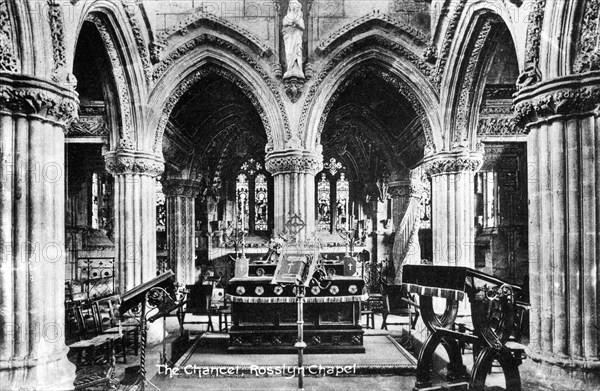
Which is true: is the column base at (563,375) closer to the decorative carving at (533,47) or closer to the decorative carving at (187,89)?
the decorative carving at (533,47)

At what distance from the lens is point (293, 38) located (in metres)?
10.2

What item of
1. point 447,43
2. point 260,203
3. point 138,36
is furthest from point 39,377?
point 260,203

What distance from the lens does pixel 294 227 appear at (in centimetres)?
1039

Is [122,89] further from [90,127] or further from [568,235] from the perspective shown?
[568,235]

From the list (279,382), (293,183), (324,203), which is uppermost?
(293,183)

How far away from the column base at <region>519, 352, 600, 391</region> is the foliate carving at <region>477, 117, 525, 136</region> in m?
7.29

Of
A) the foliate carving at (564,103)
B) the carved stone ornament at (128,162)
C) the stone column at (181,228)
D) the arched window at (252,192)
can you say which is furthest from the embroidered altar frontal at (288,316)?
the arched window at (252,192)

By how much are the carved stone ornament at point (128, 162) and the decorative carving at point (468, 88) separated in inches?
250

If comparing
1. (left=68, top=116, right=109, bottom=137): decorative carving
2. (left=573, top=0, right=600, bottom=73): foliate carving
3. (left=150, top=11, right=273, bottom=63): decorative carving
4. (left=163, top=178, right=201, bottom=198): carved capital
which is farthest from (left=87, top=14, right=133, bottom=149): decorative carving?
(left=573, top=0, right=600, bottom=73): foliate carving

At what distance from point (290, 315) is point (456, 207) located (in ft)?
14.0

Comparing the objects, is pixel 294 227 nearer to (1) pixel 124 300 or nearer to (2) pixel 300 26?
(2) pixel 300 26

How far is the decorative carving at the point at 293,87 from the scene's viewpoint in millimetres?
10461

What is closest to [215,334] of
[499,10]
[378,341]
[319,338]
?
[319,338]

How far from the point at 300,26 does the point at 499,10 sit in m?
4.00
